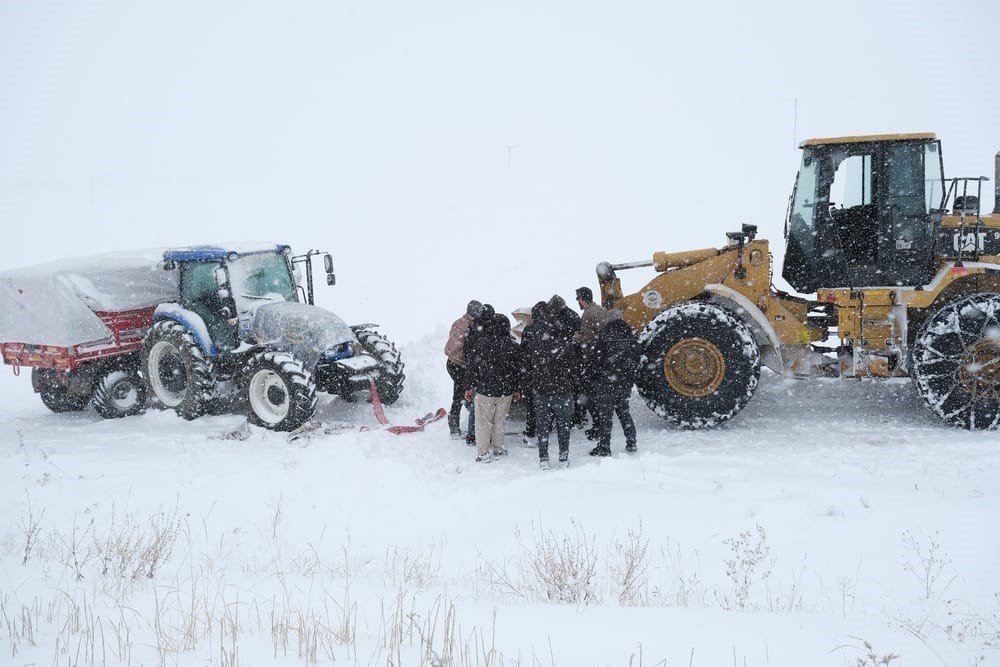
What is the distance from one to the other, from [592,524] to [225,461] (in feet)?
13.8

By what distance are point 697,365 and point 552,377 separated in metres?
1.84

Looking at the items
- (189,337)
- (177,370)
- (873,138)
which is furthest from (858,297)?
(177,370)

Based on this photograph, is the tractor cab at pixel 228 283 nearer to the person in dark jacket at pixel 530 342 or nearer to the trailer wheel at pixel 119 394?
the trailer wheel at pixel 119 394

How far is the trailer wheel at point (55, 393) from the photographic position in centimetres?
1068

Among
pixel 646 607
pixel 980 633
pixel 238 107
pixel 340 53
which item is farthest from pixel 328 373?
pixel 340 53

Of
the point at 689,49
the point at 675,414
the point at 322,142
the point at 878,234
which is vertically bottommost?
the point at 675,414

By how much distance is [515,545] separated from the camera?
5648 mm

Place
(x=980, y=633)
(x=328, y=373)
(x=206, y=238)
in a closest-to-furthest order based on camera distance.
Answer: (x=980, y=633), (x=328, y=373), (x=206, y=238)

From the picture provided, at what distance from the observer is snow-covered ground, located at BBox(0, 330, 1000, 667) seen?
3.73 meters

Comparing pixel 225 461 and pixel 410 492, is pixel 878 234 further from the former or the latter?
pixel 225 461

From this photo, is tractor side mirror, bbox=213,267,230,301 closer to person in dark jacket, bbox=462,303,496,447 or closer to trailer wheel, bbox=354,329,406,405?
trailer wheel, bbox=354,329,406,405

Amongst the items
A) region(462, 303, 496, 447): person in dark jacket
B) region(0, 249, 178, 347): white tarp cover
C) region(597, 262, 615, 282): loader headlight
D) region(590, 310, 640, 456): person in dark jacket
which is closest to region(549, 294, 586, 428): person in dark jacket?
region(590, 310, 640, 456): person in dark jacket

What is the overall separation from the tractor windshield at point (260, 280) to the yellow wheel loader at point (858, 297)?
4548 mm

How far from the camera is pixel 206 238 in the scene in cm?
2627
